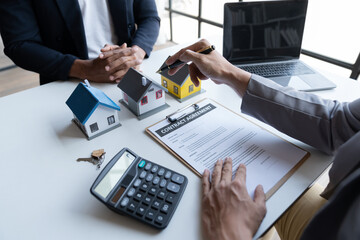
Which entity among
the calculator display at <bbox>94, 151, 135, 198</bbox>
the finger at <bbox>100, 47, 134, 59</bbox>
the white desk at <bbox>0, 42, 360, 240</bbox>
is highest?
the finger at <bbox>100, 47, 134, 59</bbox>

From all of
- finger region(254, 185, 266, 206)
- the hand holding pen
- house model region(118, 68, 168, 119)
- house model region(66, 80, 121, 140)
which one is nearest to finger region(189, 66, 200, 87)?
the hand holding pen

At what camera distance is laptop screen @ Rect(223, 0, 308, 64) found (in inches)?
43.3

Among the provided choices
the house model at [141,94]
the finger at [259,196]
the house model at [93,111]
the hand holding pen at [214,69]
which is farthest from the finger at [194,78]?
the finger at [259,196]

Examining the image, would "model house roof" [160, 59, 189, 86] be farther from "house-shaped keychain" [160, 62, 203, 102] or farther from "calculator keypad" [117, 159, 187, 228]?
"calculator keypad" [117, 159, 187, 228]

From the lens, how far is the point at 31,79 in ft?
9.12

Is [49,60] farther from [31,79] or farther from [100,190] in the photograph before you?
[31,79]

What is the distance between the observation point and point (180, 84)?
35.6 inches

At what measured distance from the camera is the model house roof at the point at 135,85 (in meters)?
0.81

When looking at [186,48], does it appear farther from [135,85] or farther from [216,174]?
[216,174]

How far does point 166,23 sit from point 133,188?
3640 millimetres

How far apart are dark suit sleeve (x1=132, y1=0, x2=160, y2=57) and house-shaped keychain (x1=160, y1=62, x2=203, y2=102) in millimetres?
441

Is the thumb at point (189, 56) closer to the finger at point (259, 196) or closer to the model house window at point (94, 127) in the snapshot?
the model house window at point (94, 127)

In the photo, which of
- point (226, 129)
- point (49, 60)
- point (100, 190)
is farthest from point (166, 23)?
point (100, 190)

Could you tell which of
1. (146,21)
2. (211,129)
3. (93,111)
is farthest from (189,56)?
(146,21)
